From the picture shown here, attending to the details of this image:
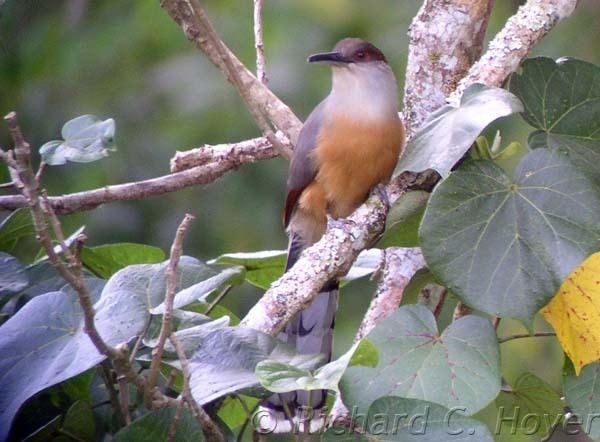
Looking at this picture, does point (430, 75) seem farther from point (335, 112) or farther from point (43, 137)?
point (43, 137)

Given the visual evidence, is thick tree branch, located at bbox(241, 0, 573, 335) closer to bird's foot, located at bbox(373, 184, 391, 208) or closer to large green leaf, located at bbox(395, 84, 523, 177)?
bird's foot, located at bbox(373, 184, 391, 208)

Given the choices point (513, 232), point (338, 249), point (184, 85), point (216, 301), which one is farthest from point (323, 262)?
point (184, 85)

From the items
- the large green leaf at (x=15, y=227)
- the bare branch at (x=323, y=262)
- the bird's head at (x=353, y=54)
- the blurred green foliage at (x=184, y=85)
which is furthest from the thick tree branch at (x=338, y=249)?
the blurred green foliage at (x=184, y=85)

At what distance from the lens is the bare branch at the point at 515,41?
221 cm

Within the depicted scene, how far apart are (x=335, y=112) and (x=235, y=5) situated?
230 centimetres

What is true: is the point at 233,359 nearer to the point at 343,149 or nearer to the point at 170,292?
the point at 170,292

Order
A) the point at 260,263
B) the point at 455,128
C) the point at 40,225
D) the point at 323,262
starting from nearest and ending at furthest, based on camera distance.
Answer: the point at 40,225 → the point at 455,128 → the point at 323,262 → the point at 260,263

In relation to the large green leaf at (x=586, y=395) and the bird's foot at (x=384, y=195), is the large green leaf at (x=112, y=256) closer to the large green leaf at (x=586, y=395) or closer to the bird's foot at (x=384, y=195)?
the bird's foot at (x=384, y=195)

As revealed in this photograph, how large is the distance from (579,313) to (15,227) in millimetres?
1312

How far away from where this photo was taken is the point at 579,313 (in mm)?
1948

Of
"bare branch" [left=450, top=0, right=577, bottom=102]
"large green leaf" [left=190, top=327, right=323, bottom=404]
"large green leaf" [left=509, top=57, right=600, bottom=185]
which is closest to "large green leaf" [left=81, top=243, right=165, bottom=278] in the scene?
"large green leaf" [left=190, top=327, right=323, bottom=404]

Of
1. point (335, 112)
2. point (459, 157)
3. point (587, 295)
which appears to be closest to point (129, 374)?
point (459, 157)

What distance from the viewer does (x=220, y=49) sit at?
2.38 meters

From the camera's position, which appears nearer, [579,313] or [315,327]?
[579,313]
